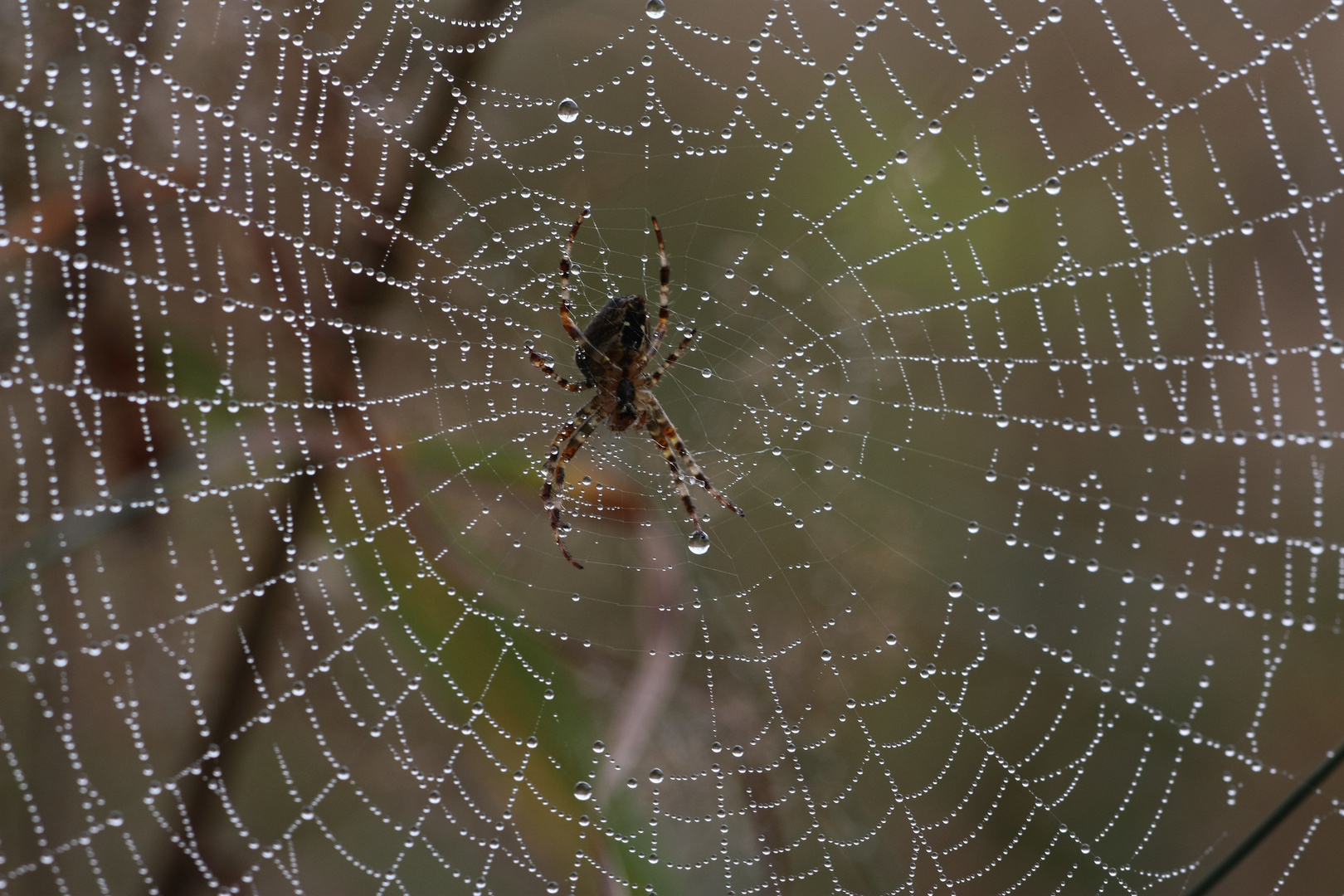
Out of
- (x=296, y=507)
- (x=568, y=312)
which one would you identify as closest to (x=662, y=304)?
(x=568, y=312)

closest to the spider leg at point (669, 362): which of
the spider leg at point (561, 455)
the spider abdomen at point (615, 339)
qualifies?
the spider abdomen at point (615, 339)

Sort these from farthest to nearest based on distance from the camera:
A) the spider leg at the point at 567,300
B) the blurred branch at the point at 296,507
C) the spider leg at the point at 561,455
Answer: the spider leg at the point at 561,455 < the spider leg at the point at 567,300 < the blurred branch at the point at 296,507

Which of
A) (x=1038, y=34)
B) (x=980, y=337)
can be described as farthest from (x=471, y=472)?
(x=1038, y=34)

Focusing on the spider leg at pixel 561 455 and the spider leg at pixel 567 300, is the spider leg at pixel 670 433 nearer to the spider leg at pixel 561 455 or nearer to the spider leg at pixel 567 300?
the spider leg at pixel 561 455

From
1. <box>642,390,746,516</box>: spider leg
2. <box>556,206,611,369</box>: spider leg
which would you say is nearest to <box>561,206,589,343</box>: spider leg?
<box>556,206,611,369</box>: spider leg

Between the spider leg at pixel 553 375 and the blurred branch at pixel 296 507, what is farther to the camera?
the spider leg at pixel 553 375

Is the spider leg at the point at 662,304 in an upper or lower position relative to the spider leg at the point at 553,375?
upper

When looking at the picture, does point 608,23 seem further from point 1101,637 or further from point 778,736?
point 1101,637

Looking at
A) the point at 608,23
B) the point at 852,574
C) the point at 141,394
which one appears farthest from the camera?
the point at 852,574
